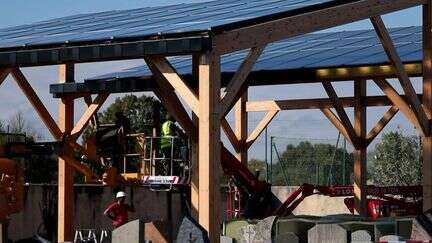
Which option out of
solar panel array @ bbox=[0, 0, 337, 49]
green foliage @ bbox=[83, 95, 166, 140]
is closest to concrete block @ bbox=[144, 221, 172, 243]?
solar panel array @ bbox=[0, 0, 337, 49]

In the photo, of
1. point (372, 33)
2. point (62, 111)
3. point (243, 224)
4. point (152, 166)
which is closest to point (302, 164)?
point (372, 33)

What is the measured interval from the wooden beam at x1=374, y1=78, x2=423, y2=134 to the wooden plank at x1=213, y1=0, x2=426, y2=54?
1.91 metres

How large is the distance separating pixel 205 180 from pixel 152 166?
11.4m

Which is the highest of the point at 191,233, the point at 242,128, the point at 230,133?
the point at 242,128

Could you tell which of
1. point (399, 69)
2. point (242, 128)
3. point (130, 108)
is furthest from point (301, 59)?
point (130, 108)

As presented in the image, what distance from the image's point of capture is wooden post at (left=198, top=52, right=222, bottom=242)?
62.4ft

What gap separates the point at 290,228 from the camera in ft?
75.6

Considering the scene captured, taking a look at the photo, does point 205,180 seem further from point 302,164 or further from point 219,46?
point 302,164

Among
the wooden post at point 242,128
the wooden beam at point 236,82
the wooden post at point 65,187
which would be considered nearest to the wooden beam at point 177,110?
the wooden beam at point 236,82

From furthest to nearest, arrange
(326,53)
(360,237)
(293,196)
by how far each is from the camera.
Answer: (326,53) < (293,196) < (360,237)

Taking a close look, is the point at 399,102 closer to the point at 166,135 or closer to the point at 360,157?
the point at 360,157

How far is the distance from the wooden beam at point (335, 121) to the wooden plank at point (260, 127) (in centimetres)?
189

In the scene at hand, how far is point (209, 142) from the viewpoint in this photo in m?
19.1

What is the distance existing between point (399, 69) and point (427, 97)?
105cm
